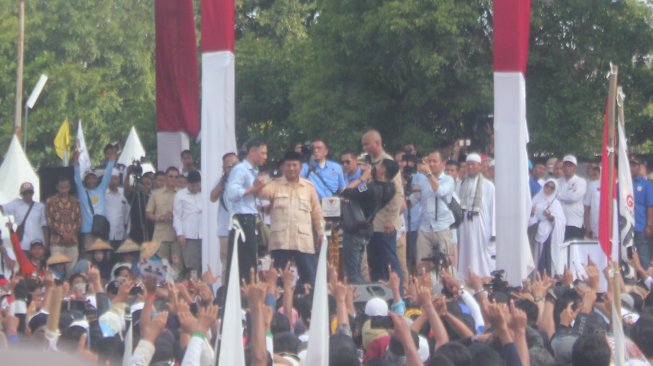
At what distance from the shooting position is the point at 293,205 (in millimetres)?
10945

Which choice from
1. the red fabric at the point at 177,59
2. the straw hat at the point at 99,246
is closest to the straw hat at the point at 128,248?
the straw hat at the point at 99,246

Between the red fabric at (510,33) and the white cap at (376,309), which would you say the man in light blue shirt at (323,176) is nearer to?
the red fabric at (510,33)

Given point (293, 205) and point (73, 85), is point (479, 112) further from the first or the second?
point (73, 85)

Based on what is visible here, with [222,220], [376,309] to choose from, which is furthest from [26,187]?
[376,309]

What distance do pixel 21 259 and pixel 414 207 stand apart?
4170 mm

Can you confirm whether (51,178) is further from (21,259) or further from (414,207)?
(414,207)

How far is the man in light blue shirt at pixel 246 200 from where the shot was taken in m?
10.8

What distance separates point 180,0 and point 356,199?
476 cm

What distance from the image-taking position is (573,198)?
1374 cm

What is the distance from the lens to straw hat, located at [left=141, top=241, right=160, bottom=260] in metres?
13.4

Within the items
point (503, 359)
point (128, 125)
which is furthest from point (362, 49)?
point (503, 359)

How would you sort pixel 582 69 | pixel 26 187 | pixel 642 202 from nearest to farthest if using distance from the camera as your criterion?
pixel 642 202
pixel 26 187
pixel 582 69

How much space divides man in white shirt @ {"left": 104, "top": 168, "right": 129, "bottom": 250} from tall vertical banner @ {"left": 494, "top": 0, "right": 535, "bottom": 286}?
4.92 meters

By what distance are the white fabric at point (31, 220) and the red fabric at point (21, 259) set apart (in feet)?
1.59
